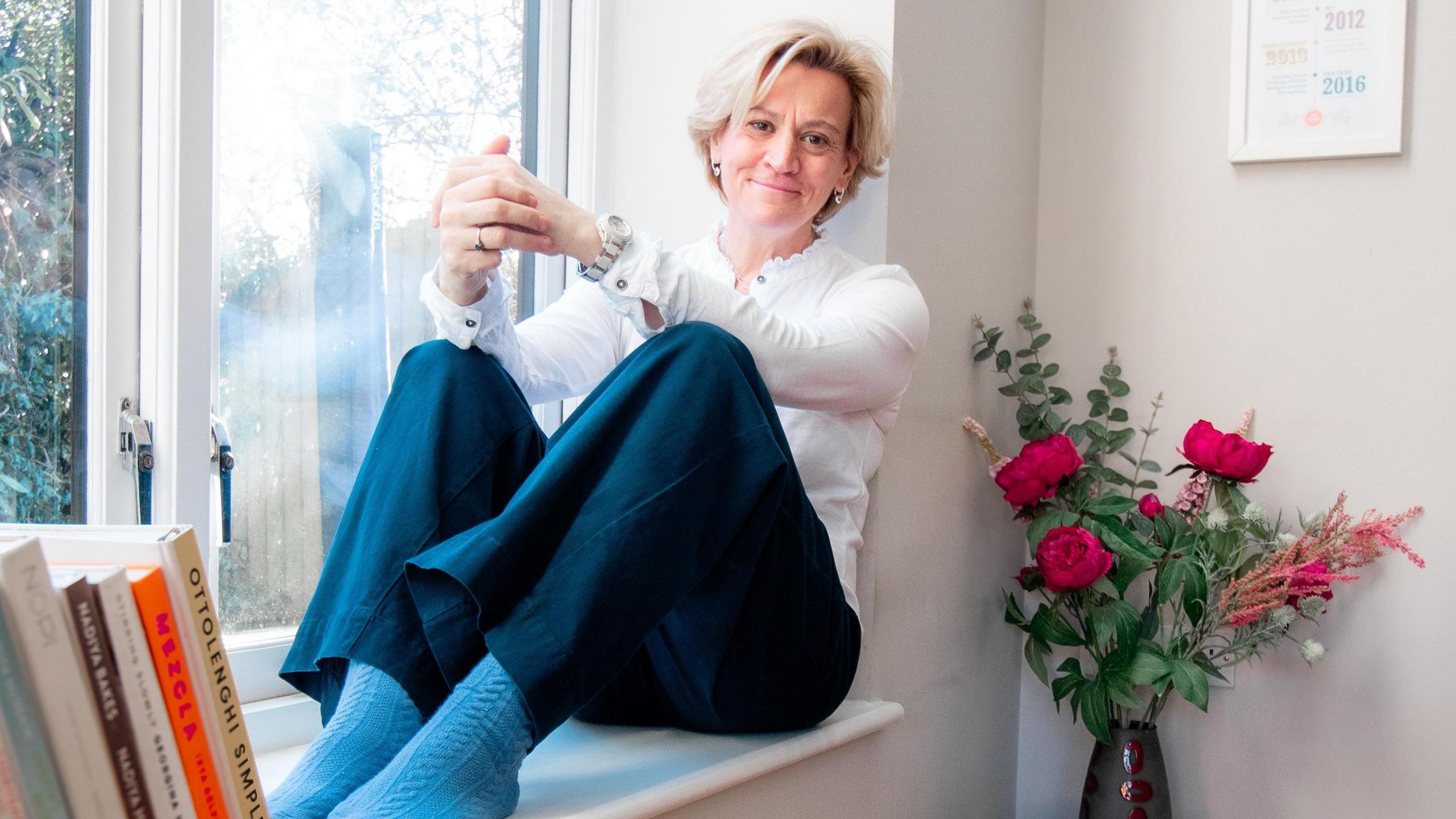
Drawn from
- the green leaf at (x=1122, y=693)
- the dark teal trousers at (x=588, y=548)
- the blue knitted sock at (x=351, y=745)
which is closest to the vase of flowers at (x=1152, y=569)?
the green leaf at (x=1122, y=693)

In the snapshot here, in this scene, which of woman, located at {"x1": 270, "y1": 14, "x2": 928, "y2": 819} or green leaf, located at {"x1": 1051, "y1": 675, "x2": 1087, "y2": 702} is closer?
woman, located at {"x1": 270, "y1": 14, "x2": 928, "y2": 819}

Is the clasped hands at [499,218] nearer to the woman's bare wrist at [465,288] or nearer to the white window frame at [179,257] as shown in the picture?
the woman's bare wrist at [465,288]

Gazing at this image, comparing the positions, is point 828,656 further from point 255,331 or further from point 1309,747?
point 1309,747

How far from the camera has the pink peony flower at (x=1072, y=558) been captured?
66.4 inches

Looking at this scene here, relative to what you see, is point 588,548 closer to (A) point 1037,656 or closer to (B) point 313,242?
(B) point 313,242

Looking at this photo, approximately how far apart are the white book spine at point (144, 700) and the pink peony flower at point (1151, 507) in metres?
1.50

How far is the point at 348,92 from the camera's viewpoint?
1490 millimetres

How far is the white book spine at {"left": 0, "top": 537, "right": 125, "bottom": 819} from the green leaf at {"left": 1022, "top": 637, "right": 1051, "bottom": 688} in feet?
4.80

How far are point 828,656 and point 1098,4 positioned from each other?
1396 mm

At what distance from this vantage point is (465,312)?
3.98ft

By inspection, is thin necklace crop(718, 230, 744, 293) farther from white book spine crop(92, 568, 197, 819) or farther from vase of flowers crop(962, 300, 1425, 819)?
white book spine crop(92, 568, 197, 819)

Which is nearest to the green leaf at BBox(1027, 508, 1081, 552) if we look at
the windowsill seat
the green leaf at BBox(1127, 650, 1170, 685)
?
the green leaf at BBox(1127, 650, 1170, 685)

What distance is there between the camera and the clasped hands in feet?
3.76

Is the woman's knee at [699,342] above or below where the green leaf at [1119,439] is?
above
